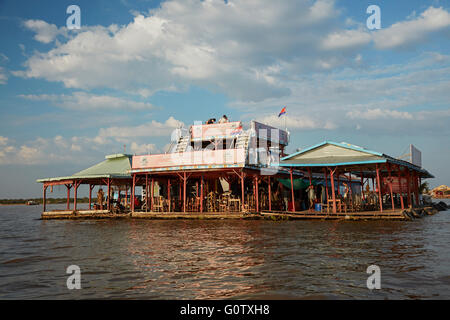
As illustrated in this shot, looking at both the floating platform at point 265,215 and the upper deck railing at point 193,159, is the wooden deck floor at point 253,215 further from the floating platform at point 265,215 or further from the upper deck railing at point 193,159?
the upper deck railing at point 193,159

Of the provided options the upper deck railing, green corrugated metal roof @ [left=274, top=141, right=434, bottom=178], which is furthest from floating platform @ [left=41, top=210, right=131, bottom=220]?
green corrugated metal roof @ [left=274, top=141, right=434, bottom=178]

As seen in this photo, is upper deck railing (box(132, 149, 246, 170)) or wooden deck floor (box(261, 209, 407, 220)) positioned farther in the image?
upper deck railing (box(132, 149, 246, 170))

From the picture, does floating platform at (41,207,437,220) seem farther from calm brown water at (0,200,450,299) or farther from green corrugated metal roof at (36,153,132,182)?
calm brown water at (0,200,450,299)

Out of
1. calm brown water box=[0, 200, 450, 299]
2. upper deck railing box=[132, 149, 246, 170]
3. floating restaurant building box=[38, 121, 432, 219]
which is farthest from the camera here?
upper deck railing box=[132, 149, 246, 170]

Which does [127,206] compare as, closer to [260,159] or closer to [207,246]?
[260,159]

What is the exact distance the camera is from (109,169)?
3691cm

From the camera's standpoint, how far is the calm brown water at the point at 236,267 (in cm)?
729

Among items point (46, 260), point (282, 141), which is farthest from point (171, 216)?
point (46, 260)

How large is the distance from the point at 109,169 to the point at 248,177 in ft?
50.5

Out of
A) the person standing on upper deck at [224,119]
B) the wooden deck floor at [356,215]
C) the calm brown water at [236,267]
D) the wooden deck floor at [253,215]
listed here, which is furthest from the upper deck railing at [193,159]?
the calm brown water at [236,267]

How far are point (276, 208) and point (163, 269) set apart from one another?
22.8 m

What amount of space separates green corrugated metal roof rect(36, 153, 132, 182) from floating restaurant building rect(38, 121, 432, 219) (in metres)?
0.10

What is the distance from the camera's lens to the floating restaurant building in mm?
25156
